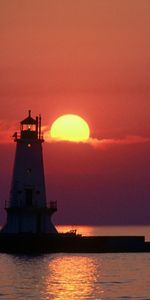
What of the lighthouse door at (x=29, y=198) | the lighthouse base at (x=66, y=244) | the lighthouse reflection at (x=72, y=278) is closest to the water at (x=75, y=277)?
the lighthouse reflection at (x=72, y=278)

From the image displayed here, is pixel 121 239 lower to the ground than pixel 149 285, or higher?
higher

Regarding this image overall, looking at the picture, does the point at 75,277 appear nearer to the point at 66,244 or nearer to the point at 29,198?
the point at 29,198

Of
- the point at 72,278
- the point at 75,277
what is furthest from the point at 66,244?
the point at 72,278

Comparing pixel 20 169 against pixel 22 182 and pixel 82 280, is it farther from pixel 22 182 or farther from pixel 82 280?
pixel 82 280

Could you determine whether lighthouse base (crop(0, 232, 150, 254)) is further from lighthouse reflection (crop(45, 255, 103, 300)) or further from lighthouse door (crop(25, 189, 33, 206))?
lighthouse door (crop(25, 189, 33, 206))

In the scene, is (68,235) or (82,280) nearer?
(82,280)

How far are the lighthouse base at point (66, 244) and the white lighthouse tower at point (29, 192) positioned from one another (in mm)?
1106

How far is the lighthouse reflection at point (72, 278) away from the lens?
81.6 m

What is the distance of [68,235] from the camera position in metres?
112

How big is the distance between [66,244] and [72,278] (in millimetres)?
17122

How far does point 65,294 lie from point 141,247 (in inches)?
1415

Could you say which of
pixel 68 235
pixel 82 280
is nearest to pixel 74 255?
pixel 68 235

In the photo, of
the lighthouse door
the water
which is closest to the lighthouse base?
the water

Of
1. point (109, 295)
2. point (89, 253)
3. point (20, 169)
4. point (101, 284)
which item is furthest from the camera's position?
point (89, 253)
